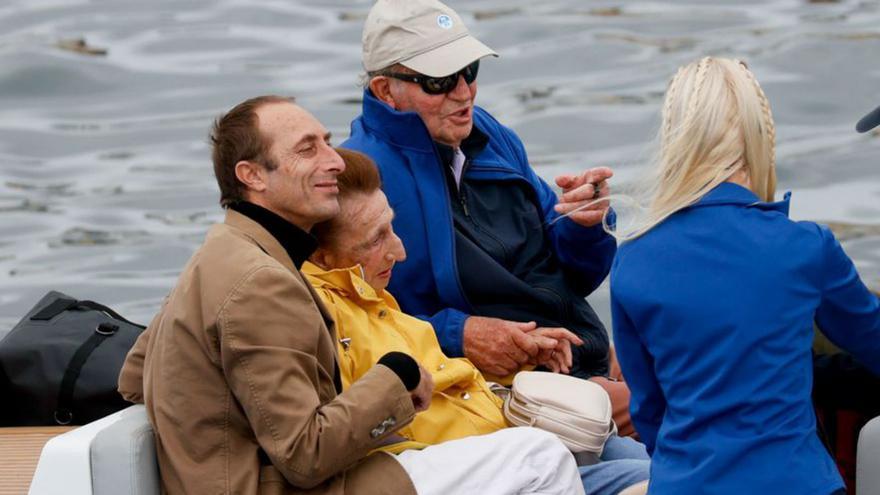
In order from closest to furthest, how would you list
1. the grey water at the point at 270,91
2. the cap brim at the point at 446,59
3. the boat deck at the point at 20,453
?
the boat deck at the point at 20,453 → the cap brim at the point at 446,59 → the grey water at the point at 270,91

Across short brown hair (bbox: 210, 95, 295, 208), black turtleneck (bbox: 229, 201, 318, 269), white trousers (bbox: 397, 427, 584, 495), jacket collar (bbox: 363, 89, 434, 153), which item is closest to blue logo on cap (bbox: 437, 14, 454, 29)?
jacket collar (bbox: 363, 89, 434, 153)

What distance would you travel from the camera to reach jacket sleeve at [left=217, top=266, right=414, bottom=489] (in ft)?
9.94

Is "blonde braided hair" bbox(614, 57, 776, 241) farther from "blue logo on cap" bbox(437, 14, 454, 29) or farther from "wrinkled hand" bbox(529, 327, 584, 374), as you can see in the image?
"blue logo on cap" bbox(437, 14, 454, 29)

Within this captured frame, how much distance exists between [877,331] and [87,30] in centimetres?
1124

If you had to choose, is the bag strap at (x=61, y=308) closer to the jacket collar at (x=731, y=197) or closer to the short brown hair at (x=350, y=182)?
the short brown hair at (x=350, y=182)

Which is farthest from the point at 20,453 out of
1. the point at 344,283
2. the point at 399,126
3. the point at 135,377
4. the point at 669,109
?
the point at 669,109

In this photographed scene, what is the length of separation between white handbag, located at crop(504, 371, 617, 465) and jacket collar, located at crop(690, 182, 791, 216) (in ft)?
2.47

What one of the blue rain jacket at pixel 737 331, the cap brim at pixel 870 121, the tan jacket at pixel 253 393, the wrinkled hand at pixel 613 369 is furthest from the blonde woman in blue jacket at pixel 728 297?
the wrinkled hand at pixel 613 369

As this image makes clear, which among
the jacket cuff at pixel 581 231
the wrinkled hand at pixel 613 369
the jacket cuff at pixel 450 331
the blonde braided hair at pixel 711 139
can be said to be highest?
the blonde braided hair at pixel 711 139

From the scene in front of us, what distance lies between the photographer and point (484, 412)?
3723 mm

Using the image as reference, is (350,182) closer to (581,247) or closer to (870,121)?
(581,247)

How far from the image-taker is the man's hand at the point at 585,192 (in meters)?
4.00

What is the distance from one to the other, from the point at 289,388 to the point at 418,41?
1383mm

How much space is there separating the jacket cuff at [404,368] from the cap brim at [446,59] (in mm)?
1082
